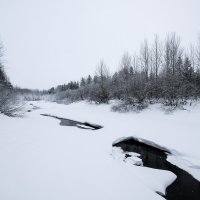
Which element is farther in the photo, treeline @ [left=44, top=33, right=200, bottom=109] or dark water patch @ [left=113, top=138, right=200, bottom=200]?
treeline @ [left=44, top=33, right=200, bottom=109]

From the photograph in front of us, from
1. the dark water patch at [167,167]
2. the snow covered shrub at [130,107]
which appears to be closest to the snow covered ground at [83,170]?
the dark water patch at [167,167]

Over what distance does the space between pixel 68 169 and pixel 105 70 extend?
29696mm

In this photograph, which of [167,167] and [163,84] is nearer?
[167,167]

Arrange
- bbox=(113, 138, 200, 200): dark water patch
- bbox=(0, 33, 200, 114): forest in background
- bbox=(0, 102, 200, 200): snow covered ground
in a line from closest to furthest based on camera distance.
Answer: bbox=(0, 102, 200, 200): snow covered ground
bbox=(113, 138, 200, 200): dark water patch
bbox=(0, 33, 200, 114): forest in background

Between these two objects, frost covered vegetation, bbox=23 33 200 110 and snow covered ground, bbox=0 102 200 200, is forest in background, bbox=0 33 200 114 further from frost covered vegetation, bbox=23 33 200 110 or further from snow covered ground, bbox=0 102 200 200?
snow covered ground, bbox=0 102 200 200

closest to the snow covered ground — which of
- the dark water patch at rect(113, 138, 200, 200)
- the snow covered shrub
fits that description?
the dark water patch at rect(113, 138, 200, 200)

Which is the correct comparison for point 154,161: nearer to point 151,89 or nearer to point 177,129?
point 177,129

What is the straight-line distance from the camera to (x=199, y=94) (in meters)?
15.2

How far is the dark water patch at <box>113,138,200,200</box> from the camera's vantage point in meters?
5.24

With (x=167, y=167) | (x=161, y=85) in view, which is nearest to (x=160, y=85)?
(x=161, y=85)

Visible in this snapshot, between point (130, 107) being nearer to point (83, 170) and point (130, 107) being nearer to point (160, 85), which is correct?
point (160, 85)

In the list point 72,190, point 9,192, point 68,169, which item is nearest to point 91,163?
point 68,169

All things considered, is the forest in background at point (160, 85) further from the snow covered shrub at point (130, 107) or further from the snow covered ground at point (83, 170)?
the snow covered ground at point (83, 170)

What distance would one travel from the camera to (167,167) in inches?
280
